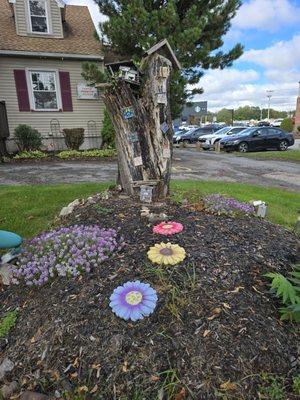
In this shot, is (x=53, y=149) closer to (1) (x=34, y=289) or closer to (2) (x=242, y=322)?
(1) (x=34, y=289)

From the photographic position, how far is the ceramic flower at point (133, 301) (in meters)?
2.11

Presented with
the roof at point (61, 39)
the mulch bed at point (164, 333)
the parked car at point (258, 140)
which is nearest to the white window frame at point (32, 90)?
the roof at point (61, 39)

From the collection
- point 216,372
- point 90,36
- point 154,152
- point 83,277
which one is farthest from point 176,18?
point 216,372

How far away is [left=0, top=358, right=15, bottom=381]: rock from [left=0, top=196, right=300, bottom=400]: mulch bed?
1.5 inches

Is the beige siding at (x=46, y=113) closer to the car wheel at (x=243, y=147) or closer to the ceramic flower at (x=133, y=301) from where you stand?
the car wheel at (x=243, y=147)

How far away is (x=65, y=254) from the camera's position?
269 centimetres

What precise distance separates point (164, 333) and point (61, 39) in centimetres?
1474

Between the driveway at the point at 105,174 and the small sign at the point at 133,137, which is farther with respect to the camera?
the driveway at the point at 105,174

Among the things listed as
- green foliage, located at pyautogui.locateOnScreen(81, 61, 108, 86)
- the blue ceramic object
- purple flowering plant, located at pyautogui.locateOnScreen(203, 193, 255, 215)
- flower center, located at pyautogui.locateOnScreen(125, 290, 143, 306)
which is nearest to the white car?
green foliage, located at pyautogui.locateOnScreen(81, 61, 108, 86)

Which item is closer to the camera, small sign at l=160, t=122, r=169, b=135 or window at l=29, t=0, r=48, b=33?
small sign at l=160, t=122, r=169, b=135

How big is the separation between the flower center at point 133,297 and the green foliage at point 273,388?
2.86 feet

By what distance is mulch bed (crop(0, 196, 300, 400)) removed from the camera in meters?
1.84

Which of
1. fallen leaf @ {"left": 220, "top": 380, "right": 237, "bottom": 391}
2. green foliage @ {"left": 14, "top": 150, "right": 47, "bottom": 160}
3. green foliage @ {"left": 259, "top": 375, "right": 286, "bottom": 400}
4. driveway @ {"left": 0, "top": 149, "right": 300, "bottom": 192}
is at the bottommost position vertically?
driveway @ {"left": 0, "top": 149, "right": 300, "bottom": 192}

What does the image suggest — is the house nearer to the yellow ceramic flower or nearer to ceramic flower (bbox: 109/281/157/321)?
the yellow ceramic flower
